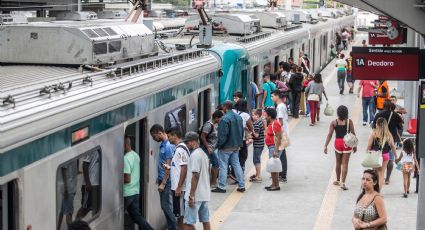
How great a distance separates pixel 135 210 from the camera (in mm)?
9086

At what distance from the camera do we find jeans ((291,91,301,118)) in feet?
70.8

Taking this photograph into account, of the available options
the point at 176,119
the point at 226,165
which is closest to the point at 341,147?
the point at 226,165

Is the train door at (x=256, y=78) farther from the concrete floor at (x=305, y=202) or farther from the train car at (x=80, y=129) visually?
the train car at (x=80, y=129)

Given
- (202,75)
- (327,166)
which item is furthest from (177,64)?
(327,166)

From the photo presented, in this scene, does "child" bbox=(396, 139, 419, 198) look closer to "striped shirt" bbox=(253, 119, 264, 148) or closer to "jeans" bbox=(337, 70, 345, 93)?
"striped shirt" bbox=(253, 119, 264, 148)

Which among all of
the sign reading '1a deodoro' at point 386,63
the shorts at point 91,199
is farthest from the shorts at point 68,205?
the sign reading '1a deodoro' at point 386,63

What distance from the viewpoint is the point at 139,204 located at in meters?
9.73

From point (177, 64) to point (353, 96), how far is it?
16900 millimetres

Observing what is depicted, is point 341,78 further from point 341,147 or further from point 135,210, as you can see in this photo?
point 135,210

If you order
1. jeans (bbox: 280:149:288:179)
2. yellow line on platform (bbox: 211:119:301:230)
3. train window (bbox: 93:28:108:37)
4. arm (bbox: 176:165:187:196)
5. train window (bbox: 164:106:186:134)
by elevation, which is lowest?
yellow line on platform (bbox: 211:119:301:230)

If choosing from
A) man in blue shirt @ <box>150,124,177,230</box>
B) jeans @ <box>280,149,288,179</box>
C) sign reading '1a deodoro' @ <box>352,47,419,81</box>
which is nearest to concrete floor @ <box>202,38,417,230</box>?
jeans @ <box>280,149,288,179</box>

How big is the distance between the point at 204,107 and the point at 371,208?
546cm

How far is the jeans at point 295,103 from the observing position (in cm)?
2159

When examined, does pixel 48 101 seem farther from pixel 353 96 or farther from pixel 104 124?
pixel 353 96
